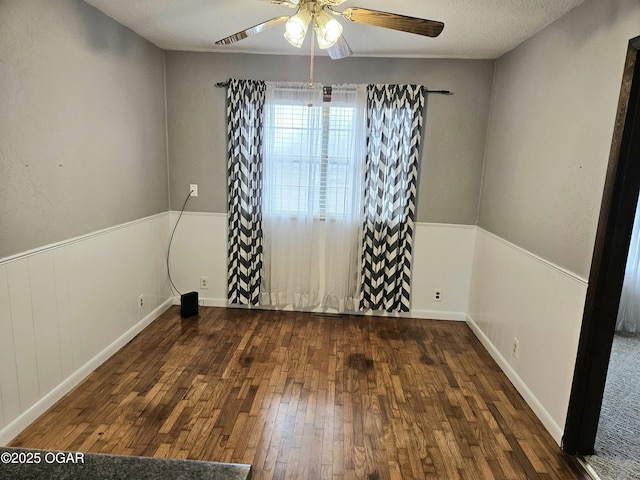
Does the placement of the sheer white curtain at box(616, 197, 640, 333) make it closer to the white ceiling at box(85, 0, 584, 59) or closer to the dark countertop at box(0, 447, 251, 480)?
the white ceiling at box(85, 0, 584, 59)

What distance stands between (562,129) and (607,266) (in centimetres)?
88

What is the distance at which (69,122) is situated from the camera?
2393 mm

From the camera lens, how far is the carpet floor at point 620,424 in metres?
1.99

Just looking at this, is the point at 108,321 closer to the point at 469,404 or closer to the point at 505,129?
the point at 469,404

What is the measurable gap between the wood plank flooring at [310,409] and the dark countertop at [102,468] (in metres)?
1.33

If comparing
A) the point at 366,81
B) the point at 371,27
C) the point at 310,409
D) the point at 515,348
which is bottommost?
the point at 310,409

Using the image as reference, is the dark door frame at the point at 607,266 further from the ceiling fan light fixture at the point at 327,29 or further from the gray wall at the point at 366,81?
the gray wall at the point at 366,81

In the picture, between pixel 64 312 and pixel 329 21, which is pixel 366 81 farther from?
pixel 64 312

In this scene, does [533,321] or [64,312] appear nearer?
[64,312]

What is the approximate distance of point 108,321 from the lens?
115 inches

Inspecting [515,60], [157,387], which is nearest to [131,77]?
[157,387]

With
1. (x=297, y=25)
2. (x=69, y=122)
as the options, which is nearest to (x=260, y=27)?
(x=297, y=25)

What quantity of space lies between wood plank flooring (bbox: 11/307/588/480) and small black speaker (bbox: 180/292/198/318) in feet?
0.90

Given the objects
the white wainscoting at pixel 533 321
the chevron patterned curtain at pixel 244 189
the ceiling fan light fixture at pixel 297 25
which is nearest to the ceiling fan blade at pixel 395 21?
the ceiling fan light fixture at pixel 297 25
